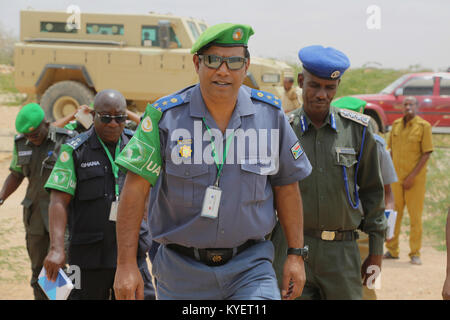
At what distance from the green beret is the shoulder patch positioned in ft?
0.76

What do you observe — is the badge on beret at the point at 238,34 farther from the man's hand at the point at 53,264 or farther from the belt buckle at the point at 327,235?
the man's hand at the point at 53,264

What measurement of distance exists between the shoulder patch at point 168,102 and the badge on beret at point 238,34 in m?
0.38

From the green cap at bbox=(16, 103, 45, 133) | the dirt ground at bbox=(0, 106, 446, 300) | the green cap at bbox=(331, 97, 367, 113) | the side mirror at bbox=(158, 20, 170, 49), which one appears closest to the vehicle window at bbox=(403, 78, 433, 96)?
the side mirror at bbox=(158, 20, 170, 49)

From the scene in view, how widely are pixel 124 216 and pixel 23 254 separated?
5.63 m

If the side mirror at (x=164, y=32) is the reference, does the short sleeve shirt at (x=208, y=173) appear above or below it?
below

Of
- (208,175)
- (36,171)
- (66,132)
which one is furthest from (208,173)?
(36,171)

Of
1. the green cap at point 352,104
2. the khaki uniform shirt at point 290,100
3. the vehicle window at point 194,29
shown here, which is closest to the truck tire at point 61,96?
the vehicle window at point 194,29

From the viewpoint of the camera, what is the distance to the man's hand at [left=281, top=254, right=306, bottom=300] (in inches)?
122

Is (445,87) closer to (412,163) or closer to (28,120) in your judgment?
(412,163)

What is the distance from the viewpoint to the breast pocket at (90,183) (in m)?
4.34

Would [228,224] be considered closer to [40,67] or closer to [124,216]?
[124,216]

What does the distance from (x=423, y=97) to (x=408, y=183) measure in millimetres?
7809

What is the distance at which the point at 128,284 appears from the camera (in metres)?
2.79

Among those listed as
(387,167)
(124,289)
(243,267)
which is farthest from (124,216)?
(387,167)
